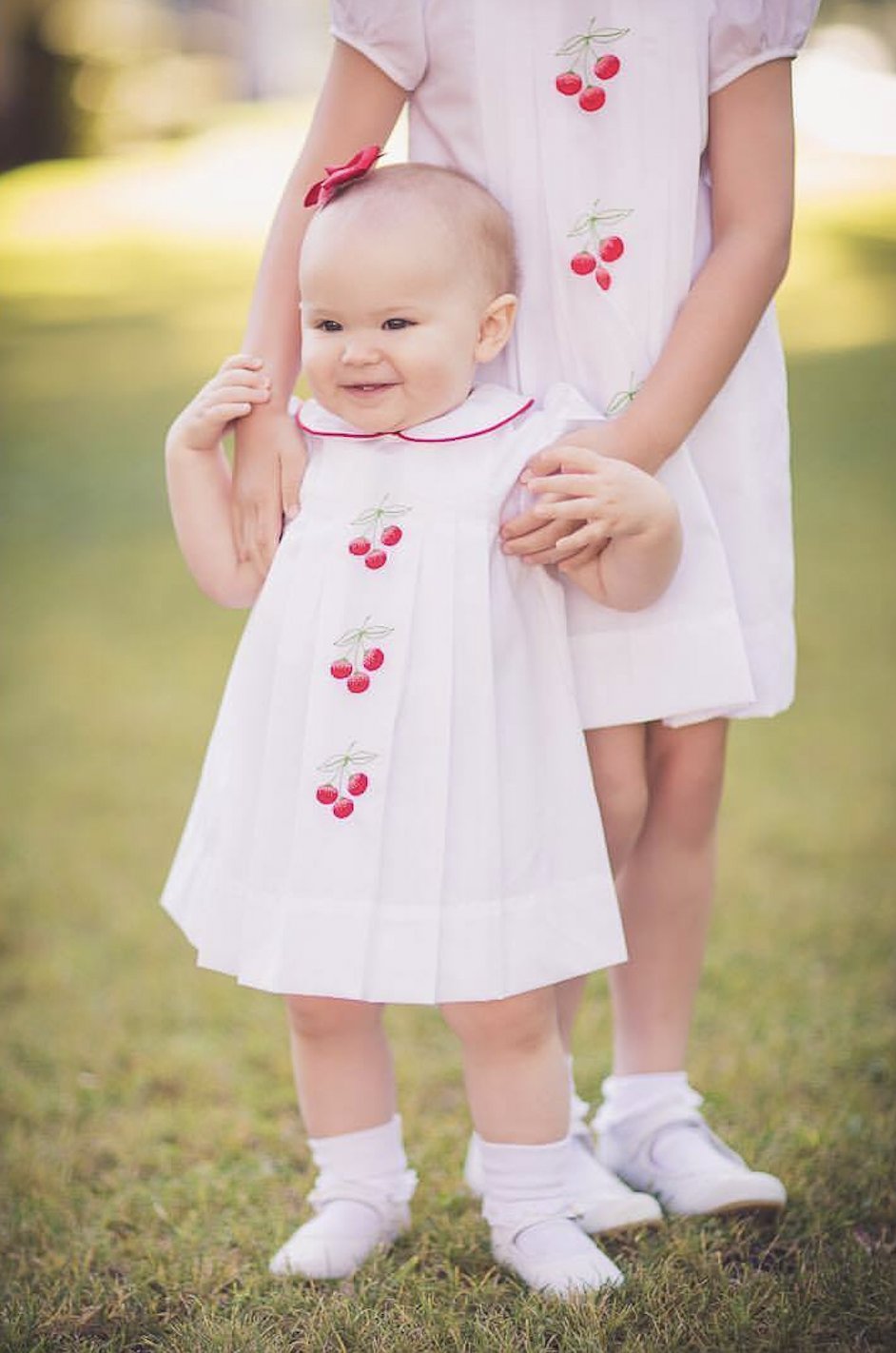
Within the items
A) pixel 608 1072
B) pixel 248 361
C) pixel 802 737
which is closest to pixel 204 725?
pixel 802 737

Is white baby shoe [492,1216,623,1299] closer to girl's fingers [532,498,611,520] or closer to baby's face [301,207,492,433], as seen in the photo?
girl's fingers [532,498,611,520]

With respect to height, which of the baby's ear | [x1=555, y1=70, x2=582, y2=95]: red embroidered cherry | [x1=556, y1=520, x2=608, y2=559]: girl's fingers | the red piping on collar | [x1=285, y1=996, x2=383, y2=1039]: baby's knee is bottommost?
[x1=285, y1=996, x2=383, y2=1039]: baby's knee

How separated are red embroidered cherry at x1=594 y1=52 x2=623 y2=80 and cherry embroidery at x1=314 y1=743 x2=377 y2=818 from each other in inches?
32.0

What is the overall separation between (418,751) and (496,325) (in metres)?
0.49

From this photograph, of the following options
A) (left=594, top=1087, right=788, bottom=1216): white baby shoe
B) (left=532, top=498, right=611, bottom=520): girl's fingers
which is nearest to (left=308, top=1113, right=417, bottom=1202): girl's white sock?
(left=594, top=1087, right=788, bottom=1216): white baby shoe

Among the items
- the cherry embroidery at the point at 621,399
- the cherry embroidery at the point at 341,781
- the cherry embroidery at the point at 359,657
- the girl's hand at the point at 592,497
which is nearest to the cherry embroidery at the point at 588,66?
the cherry embroidery at the point at 621,399

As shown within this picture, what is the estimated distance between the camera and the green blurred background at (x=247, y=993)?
195cm

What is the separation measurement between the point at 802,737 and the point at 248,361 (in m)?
3.04

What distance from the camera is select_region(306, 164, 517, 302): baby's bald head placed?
178cm

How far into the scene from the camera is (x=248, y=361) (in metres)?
1.96

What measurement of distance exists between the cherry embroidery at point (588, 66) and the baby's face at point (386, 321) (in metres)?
0.25

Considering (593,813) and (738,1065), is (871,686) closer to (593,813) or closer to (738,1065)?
(738,1065)

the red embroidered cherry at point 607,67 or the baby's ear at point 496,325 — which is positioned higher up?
the red embroidered cherry at point 607,67

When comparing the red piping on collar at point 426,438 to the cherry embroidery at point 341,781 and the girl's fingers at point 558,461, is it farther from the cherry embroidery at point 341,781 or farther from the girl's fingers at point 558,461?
the cherry embroidery at point 341,781
